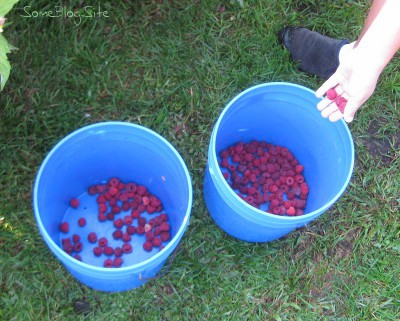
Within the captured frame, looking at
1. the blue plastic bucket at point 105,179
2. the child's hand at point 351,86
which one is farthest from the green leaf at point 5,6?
the child's hand at point 351,86

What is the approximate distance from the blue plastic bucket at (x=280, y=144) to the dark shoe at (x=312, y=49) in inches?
12.4

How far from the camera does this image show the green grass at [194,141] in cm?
182

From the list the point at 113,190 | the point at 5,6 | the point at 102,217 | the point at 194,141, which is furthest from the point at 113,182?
the point at 5,6

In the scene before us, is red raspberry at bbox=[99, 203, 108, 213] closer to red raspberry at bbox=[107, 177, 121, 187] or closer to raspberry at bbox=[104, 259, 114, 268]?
red raspberry at bbox=[107, 177, 121, 187]

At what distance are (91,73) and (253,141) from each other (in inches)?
27.2

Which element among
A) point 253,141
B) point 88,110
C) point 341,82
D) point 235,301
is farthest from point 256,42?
point 235,301

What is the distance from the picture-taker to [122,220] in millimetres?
1930

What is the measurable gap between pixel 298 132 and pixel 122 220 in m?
0.73

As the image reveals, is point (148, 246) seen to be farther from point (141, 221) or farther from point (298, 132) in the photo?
point (298, 132)

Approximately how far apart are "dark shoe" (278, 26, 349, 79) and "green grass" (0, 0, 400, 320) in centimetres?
4

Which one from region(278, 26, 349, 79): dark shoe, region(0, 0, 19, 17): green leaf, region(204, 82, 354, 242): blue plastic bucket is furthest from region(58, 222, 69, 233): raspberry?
region(278, 26, 349, 79): dark shoe

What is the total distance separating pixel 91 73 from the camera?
2.04 metres

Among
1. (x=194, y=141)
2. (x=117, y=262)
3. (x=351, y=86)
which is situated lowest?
(x=117, y=262)

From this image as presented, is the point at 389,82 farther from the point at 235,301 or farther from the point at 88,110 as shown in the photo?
the point at 88,110
